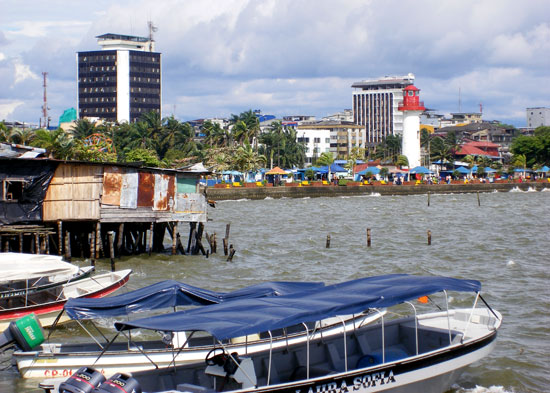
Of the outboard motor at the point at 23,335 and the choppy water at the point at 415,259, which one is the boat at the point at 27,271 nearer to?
the choppy water at the point at 415,259

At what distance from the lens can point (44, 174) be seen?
29.2 metres

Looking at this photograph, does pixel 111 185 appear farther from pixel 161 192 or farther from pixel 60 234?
pixel 60 234

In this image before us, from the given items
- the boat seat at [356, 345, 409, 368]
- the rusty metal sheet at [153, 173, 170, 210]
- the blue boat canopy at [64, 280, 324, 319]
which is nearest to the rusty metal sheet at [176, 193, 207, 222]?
the rusty metal sheet at [153, 173, 170, 210]

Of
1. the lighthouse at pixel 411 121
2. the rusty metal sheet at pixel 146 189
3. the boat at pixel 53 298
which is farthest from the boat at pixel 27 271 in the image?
the lighthouse at pixel 411 121

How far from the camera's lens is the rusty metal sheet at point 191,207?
108 feet

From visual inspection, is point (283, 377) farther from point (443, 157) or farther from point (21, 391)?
point (443, 157)

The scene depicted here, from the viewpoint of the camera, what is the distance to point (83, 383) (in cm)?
1130

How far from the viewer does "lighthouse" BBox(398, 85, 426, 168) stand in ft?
348

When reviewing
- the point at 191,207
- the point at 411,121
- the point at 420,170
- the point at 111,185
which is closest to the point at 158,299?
the point at 111,185

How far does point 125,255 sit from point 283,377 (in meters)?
21.7

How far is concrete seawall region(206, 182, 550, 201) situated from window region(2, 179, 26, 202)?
52.2 m

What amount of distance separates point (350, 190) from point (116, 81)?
89.4 metres

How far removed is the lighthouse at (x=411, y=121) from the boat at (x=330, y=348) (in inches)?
3654

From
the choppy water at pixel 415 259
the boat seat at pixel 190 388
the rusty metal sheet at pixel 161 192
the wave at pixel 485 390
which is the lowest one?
the wave at pixel 485 390
